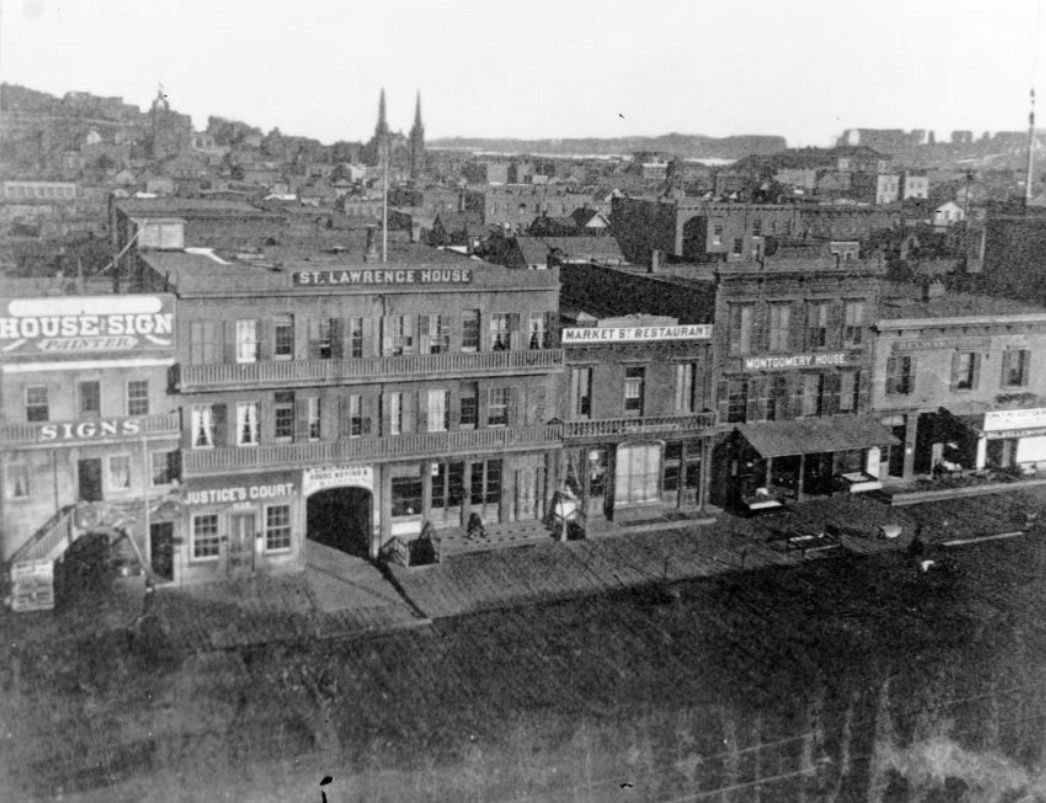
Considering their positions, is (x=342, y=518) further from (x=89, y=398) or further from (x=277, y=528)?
(x=89, y=398)

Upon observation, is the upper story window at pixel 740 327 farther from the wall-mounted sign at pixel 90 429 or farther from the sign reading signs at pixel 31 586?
the sign reading signs at pixel 31 586

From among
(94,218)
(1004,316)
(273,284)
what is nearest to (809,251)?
(1004,316)

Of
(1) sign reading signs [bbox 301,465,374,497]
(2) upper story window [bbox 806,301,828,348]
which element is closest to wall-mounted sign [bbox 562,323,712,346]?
(2) upper story window [bbox 806,301,828,348]

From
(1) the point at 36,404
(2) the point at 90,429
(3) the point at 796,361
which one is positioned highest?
(3) the point at 796,361

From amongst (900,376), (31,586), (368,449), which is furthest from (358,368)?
(900,376)

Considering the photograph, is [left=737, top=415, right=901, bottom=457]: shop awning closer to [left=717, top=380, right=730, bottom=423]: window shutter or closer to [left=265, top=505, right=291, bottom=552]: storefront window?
[left=717, top=380, right=730, bottom=423]: window shutter

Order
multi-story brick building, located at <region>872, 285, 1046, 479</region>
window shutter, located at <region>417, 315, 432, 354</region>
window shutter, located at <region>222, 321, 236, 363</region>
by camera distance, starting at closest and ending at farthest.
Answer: window shutter, located at <region>222, 321, 236, 363</region>, window shutter, located at <region>417, 315, 432, 354</region>, multi-story brick building, located at <region>872, 285, 1046, 479</region>
